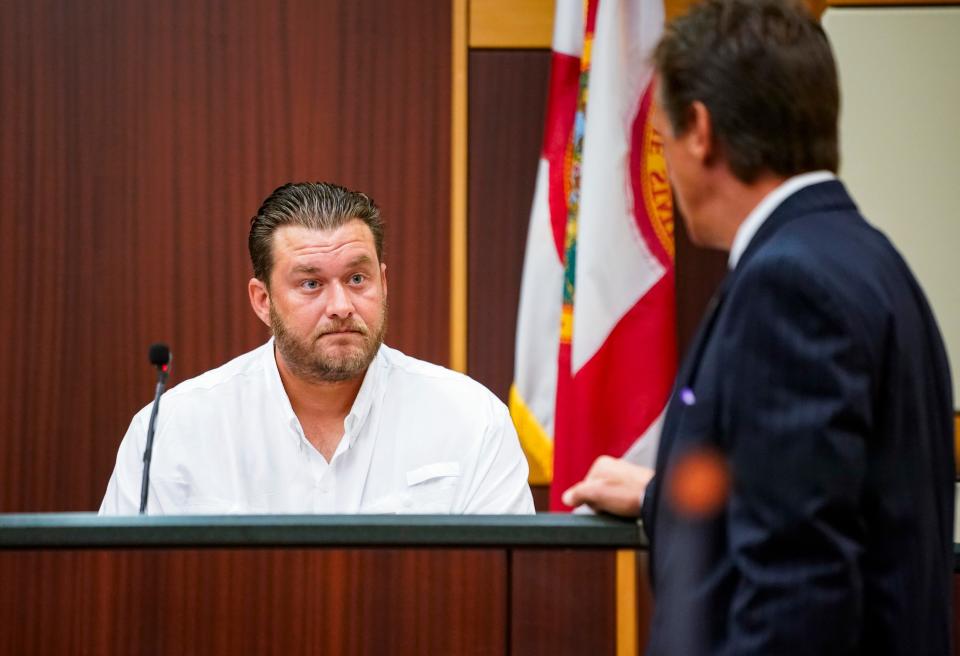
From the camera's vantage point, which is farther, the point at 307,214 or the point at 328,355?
the point at 307,214

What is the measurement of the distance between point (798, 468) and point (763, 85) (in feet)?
1.17

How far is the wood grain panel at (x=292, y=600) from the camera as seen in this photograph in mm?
1504

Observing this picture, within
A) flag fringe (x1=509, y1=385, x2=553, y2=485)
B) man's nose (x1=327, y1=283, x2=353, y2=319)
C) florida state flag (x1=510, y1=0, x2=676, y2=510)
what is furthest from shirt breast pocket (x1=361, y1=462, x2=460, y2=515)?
flag fringe (x1=509, y1=385, x2=553, y2=485)

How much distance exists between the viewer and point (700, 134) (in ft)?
3.62

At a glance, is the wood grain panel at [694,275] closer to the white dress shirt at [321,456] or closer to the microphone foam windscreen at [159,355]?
the white dress shirt at [321,456]

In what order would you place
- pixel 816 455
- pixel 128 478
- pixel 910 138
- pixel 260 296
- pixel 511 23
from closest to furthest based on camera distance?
pixel 816 455 → pixel 128 478 → pixel 260 296 → pixel 910 138 → pixel 511 23

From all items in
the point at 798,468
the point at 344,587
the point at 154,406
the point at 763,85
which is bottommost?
the point at 344,587

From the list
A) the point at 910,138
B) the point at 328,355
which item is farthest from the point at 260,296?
the point at 910,138

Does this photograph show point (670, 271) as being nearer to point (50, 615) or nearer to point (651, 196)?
point (651, 196)

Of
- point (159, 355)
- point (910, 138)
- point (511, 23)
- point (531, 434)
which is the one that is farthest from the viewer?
point (511, 23)

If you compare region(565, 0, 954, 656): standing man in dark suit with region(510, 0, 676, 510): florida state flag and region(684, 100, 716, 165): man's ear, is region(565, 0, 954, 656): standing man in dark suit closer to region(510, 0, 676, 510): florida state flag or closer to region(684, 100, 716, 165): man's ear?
region(684, 100, 716, 165): man's ear

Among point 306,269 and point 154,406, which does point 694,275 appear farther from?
point 154,406

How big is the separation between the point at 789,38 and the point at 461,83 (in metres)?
2.44

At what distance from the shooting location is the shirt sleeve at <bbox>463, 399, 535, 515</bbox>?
92.6 inches
